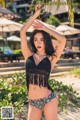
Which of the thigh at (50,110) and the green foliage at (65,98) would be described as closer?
the thigh at (50,110)

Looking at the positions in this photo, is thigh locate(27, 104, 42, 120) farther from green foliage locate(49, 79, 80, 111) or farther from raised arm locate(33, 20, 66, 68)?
green foliage locate(49, 79, 80, 111)

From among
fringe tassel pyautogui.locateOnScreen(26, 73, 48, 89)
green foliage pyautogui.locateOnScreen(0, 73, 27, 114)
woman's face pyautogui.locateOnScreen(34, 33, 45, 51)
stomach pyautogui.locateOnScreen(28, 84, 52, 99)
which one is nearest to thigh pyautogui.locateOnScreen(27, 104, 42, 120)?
stomach pyautogui.locateOnScreen(28, 84, 52, 99)

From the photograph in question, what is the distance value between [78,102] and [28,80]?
14.3 feet

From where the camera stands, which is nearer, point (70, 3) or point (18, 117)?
point (18, 117)

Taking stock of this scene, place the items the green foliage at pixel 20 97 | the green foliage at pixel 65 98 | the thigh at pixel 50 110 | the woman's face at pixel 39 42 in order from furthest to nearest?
1. the green foliage at pixel 65 98
2. the green foliage at pixel 20 97
3. the woman's face at pixel 39 42
4. the thigh at pixel 50 110

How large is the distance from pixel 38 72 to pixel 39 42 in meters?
0.37

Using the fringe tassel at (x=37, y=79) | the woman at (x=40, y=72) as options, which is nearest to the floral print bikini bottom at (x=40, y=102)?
the woman at (x=40, y=72)

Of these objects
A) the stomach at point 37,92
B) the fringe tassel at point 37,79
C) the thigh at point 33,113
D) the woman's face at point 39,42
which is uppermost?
the woman's face at point 39,42

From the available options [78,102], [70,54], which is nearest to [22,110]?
[78,102]

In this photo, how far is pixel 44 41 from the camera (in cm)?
401

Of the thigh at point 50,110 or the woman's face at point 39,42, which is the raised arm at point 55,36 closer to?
the woman's face at point 39,42

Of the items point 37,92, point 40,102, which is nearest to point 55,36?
point 37,92

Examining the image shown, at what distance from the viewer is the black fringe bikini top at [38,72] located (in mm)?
3906

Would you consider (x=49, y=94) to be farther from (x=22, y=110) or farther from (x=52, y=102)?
(x=22, y=110)
